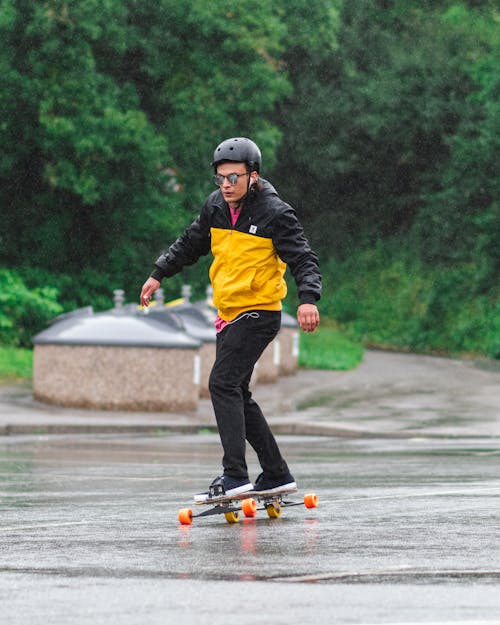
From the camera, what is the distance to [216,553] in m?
7.83

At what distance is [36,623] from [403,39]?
184ft

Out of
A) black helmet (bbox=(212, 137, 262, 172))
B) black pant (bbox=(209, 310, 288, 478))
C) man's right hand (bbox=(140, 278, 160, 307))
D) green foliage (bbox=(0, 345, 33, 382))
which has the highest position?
black helmet (bbox=(212, 137, 262, 172))

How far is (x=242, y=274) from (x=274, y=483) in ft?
3.74

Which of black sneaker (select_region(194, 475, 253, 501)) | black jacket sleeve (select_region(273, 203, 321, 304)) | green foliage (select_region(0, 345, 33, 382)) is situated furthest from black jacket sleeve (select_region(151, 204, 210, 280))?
green foliage (select_region(0, 345, 33, 382))

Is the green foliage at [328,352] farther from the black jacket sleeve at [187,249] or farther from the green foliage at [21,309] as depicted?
the black jacket sleeve at [187,249]

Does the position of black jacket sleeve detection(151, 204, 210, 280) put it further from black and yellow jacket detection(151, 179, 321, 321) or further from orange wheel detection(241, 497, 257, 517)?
orange wheel detection(241, 497, 257, 517)

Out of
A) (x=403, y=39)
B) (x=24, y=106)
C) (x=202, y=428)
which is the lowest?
(x=202, y=428)

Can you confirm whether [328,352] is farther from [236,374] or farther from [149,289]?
[236,374]

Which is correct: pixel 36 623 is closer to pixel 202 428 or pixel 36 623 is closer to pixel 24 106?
pixel 202 428

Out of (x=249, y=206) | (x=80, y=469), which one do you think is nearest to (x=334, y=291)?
(x=80, y=469)

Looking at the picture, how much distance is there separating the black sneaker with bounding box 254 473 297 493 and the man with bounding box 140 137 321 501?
171 millimetres

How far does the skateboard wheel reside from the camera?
9516 millimetres

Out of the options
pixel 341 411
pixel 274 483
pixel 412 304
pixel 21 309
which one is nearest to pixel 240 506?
pixel 274 483

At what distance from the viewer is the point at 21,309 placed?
3947cm
